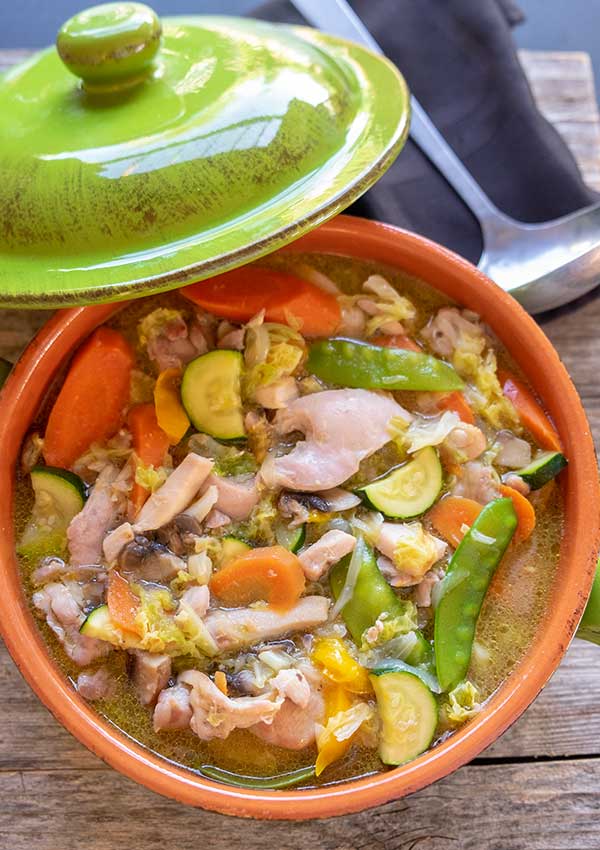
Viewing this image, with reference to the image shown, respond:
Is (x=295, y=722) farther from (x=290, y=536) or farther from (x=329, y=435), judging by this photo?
(x=329, y=435)

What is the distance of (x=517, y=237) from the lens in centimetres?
246

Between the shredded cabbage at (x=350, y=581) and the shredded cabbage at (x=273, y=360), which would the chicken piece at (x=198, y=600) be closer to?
the shredded cabbage at (x=350, y=581)

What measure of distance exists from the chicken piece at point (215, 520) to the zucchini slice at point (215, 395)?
19 cm

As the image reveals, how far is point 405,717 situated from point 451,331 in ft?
3.13

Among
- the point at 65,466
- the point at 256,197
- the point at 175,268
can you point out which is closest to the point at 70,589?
the point at 65,466

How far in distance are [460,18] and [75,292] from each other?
1682mm

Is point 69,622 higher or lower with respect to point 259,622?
higher

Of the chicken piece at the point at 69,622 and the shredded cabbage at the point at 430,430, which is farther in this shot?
the shredded cabbage at the point at 430,430

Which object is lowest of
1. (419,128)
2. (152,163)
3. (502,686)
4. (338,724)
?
Answer: (502,686)

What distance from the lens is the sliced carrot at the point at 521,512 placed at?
204 centimetres

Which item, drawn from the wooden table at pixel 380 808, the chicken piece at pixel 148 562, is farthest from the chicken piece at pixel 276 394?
the wooden table at pixel 380 808

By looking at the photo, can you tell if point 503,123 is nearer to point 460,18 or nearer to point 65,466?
point 460,18

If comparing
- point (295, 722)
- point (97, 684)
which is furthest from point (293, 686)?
point (97, 684)

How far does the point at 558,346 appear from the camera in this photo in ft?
→ 8.09
